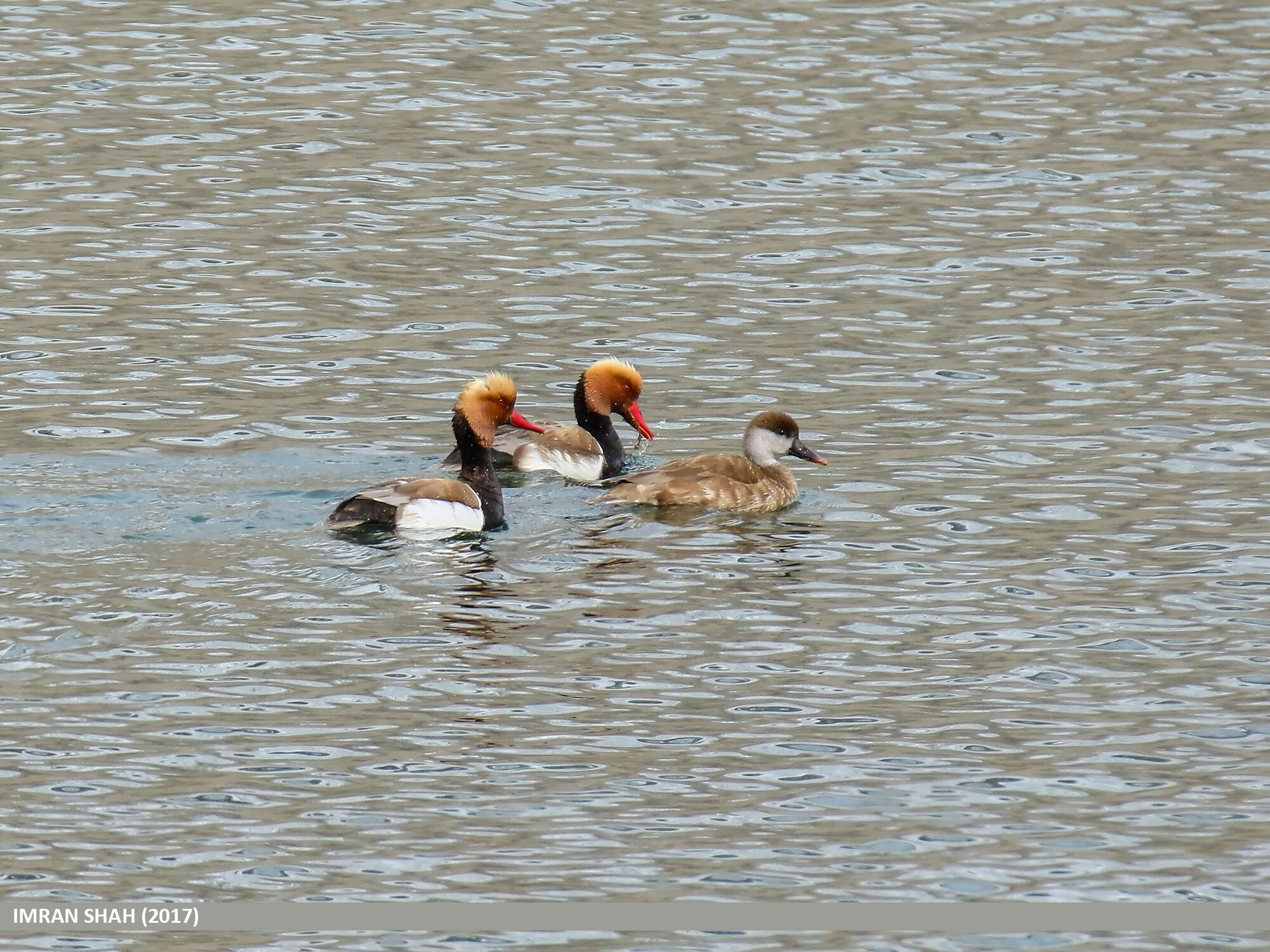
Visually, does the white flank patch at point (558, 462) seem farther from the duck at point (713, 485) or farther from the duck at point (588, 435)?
the duck at point (713, 485)

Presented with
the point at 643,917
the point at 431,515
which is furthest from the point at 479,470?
the point at 643,917

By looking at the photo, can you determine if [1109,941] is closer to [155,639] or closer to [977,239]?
[155,639]

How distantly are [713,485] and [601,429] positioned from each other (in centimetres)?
192

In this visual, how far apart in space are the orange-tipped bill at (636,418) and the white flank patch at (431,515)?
2.56 meters

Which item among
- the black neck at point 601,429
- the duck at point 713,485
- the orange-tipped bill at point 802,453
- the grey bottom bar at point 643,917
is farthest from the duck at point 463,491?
the grey bottom bar at point 643,917

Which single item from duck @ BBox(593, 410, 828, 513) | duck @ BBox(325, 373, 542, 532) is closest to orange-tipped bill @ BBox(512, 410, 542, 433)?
duck @ BBox(325, 373, 542, 532)

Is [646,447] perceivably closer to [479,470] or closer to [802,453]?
[802,453]

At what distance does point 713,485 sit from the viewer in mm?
13680

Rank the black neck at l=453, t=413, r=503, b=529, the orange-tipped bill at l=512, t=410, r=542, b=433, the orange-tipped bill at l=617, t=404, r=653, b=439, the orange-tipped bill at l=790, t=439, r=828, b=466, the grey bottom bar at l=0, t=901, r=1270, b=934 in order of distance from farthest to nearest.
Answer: the orange-tipped bill at l=617, t=404, r=653, b=439, the orange-tipped bill at l=512, t=410, r=542, b=433, the orange-tipped bill at l=790, t=439, r=828, b=466, the black neck at l=453, t=413, r=503, b=529, the grey bottom bar at l=0, t=901, r=1270, b=934

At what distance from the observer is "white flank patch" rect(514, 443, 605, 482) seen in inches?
583

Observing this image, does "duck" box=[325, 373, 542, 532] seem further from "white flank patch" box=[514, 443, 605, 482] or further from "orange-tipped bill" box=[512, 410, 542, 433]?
"white flank patch" box=[514, 443, 605, 482]

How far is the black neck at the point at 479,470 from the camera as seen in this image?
13.5m

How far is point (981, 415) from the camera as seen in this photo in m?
15.3

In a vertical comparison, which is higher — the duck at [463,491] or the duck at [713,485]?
the duck at [463,491]
